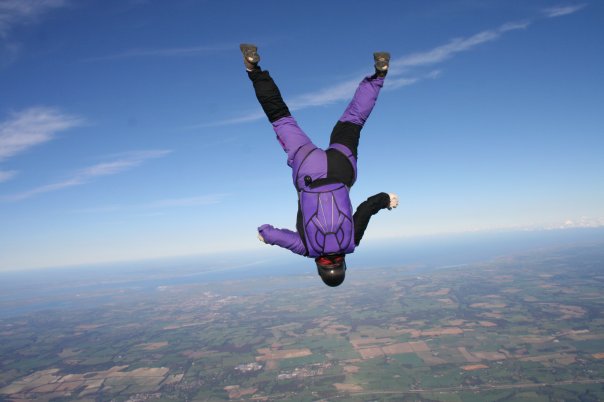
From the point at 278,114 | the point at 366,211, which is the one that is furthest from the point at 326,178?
the point at 278,114

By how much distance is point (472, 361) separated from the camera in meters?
51.2

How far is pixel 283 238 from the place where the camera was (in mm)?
4008

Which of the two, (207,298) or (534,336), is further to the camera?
(207,298)

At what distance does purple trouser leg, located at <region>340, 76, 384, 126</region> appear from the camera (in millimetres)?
4074

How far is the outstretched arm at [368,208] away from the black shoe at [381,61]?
1422 mm

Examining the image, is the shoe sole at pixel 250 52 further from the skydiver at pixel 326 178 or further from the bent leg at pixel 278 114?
the bent leg at pixel 278 114

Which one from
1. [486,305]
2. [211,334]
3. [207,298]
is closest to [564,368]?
[486,305]

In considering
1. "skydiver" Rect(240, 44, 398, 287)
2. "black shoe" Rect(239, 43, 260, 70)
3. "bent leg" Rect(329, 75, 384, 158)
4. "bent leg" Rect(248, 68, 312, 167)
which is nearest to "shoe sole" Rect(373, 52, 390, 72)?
"skydiver" Rect(240, 44, 398, 287)

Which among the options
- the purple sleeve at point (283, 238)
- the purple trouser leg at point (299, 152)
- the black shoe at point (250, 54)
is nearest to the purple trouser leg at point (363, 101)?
the purple trouser leg at point (299, 152)

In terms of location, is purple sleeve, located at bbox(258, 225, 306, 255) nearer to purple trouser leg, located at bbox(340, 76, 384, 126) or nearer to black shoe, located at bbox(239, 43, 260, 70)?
purple trouser leg, located at bbox(340, 76, 384, 126)

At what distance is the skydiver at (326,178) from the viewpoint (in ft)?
12.2

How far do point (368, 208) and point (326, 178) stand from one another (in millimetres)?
708

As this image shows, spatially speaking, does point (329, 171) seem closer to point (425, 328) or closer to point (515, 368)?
point (515, 368)

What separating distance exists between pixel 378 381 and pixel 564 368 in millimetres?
24803
